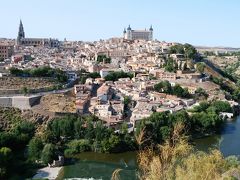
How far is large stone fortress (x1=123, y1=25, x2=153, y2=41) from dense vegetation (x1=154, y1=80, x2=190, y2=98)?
32.2 meters

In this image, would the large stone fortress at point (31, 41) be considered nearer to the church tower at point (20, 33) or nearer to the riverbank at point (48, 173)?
the church tower at point (20, 33)

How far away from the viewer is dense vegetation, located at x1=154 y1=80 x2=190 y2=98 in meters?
27.2

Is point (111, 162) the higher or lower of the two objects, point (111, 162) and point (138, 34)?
the lower

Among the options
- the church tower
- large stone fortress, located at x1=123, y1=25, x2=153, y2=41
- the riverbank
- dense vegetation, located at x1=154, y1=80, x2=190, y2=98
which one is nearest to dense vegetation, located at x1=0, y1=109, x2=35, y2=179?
the riverbank

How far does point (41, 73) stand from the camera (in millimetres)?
26188

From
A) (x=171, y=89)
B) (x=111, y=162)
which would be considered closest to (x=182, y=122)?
(x=111, y=162)

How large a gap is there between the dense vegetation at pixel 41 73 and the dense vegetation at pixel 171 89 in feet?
19.2

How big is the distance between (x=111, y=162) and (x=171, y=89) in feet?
38.6

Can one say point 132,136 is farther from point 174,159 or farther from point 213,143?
point 174,159

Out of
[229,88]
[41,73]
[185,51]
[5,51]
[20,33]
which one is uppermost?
[20,33]

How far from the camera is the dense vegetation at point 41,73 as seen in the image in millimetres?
25922

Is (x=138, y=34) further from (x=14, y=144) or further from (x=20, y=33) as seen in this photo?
(x=14, y=144)

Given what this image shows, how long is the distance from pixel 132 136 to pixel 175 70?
567 inches

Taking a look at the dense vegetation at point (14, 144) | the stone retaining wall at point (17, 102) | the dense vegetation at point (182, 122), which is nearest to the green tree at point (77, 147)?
the dense vegetation at point (14, 144)
